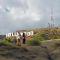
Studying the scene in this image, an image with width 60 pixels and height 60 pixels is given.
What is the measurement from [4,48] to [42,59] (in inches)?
123

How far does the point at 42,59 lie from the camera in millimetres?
24438

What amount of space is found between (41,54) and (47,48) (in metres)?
1.40

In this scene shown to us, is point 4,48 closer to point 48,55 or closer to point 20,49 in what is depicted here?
point 20,49

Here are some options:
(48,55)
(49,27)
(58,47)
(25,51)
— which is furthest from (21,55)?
(49,27)

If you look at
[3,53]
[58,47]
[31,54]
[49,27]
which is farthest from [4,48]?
[49,27]

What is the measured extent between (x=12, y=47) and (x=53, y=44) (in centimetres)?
440

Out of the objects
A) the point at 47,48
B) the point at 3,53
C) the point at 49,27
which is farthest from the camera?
the point at 49,27

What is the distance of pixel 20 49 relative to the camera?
25.0 metres

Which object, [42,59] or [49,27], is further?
[49,27]

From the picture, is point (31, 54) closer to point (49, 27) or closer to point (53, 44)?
point (53, 44)

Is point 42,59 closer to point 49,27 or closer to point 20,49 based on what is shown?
point 20,49

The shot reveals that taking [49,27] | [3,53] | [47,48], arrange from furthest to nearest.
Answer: [49,27] → [47,48] → [3,53]

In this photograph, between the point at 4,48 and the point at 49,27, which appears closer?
the point at 4,48

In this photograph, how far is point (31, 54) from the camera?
24750 mm
